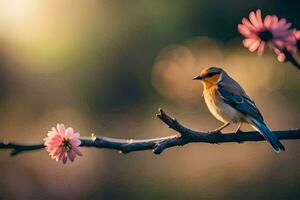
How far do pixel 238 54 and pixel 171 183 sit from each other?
18.9 feet

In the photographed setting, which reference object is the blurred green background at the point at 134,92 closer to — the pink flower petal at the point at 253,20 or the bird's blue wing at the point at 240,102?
the bird's blue wing at the point at 240,102

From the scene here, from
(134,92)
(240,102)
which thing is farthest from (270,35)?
(134,92)

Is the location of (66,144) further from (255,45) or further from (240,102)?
(240,102)

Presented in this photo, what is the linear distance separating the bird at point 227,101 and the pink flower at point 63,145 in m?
1.17

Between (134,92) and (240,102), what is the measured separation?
11.2 metres

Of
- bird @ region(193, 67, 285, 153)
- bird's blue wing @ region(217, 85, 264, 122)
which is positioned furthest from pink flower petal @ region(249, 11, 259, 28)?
bird's blue wing @ region(217, 85, 264, 122)

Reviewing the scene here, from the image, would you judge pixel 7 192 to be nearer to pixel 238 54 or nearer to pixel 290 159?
pixel 290 159

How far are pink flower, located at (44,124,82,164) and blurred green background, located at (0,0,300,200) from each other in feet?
19.6

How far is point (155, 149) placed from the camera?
2.38 meters

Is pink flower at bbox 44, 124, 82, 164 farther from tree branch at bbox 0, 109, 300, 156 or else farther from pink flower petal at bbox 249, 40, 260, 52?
pink flower petal at bbox 249, 40, 260, 52

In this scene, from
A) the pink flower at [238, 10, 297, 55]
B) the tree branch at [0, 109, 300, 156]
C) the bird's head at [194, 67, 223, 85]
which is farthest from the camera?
the bird's head at [194, 67, 223, 85]

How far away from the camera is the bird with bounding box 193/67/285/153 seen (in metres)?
3.49

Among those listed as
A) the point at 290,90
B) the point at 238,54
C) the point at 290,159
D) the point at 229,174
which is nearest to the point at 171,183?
the point at 229,174

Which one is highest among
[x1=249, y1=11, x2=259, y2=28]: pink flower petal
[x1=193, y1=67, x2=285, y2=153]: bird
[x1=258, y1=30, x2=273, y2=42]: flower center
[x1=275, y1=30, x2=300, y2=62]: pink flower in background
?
[x1=249, y1=11, x2=259, y2=28]: pink flower petal
